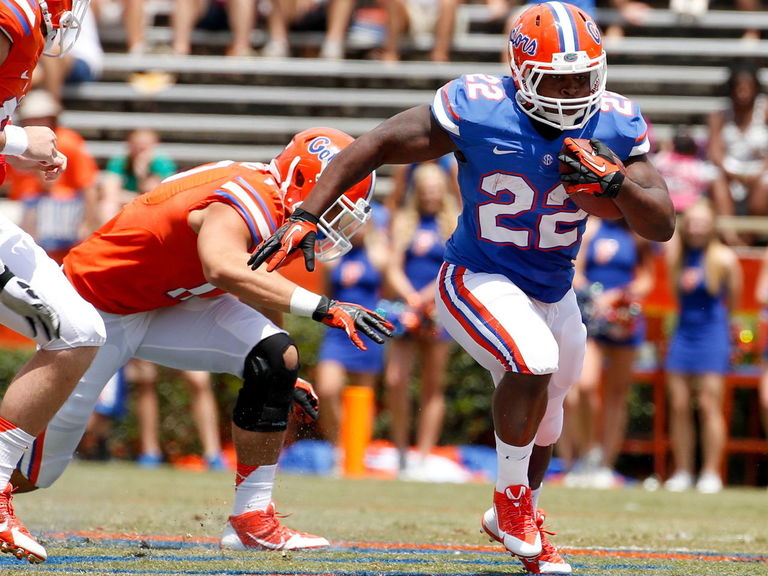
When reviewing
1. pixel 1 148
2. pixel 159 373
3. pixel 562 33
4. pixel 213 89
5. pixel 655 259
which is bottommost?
pixel 159 373

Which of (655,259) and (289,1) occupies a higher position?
(289,1)

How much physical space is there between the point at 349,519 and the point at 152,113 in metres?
8.10

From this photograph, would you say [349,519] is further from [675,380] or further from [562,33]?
[675,380]

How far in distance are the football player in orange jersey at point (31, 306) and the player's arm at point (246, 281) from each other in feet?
1.65

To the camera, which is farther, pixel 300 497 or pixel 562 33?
pixel 300 497

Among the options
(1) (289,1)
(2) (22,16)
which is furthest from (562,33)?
(1) (289,1)

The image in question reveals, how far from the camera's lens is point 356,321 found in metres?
4.25

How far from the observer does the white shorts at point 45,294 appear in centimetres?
404

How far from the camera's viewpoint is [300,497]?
7242 mm

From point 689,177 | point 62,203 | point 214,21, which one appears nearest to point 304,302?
point 62,203

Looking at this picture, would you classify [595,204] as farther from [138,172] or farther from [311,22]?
[311,22]

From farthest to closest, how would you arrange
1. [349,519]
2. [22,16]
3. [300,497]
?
[300,497] < [349,519] < [22,16]

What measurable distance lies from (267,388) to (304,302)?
499mm

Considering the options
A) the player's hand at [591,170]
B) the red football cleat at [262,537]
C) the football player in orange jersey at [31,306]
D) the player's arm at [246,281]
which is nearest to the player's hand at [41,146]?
the football player in orange jersey at [31,306]
